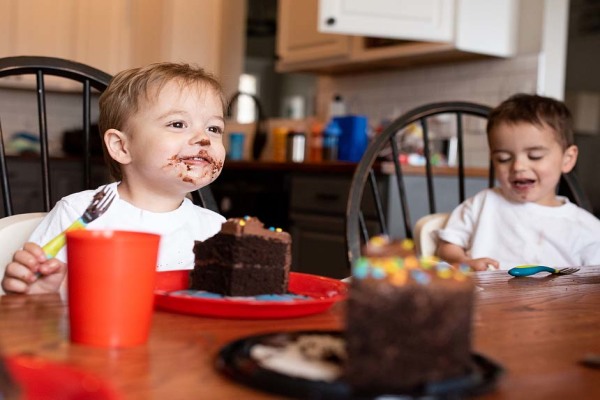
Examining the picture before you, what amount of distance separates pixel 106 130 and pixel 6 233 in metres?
0.31

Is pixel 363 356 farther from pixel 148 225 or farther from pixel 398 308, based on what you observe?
pixel 148 225

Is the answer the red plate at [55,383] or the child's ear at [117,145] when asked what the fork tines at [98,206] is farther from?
the red plate at [55,383]

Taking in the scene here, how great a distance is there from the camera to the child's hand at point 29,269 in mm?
1000

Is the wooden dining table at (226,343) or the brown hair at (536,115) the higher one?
the brown hair at (536,115)

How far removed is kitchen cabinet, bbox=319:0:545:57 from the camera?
3260 mm

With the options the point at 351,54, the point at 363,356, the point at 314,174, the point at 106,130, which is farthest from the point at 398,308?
the point at 351,54

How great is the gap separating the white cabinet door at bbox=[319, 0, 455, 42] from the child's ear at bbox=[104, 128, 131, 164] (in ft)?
6.15

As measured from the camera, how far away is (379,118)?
425 cm

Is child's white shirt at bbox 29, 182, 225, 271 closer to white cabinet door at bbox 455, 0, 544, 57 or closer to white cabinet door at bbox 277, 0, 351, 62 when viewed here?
white cabinet door at bbox 455, 0, 544, 57

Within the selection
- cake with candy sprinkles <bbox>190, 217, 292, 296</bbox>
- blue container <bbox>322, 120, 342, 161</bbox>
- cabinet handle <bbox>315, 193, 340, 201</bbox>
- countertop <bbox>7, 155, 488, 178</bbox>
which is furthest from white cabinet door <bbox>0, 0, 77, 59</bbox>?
cake with candy sprinkles <bbox>190, 217, 292, 296</bbox>

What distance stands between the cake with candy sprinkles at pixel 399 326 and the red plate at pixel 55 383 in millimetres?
150

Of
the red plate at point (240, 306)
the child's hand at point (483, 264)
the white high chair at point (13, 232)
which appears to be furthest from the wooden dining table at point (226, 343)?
the child's hand at point (483, 264)

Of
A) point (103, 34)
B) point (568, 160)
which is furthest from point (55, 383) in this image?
point (103, 34)

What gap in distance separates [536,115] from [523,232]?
0.95ft
